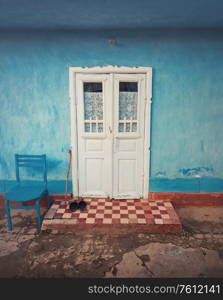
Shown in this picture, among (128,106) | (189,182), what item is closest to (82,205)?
(128,106)

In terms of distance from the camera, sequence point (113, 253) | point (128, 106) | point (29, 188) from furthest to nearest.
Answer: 1. point (128, 106)
2. point (29, 188)
3. point (113, 253)

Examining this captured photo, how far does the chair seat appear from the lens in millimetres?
3567

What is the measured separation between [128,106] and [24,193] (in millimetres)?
2394

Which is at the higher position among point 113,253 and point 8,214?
point 8,214

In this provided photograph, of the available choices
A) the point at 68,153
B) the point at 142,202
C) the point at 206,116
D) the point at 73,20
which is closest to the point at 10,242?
the point at 68,153

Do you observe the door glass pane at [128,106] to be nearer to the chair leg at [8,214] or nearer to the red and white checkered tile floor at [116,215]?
the red and white checkered tile floor at [116,215]

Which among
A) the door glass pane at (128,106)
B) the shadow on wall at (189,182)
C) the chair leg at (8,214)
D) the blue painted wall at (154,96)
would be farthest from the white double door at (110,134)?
the chair leg at (8,214)

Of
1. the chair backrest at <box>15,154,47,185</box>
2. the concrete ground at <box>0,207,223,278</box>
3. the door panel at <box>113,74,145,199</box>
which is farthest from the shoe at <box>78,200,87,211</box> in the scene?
the chair backrest at <box>15,154,47,185</box>

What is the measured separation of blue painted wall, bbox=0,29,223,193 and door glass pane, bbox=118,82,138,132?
1.17 feet

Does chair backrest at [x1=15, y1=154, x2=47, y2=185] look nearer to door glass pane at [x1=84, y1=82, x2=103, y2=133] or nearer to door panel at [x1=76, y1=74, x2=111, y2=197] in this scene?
door panel at [x1=76, y1=74, x2=111, y2=197]

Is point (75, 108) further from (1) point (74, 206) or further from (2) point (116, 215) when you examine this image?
(2) point (116, 215)

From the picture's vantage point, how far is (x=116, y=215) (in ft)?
12.6

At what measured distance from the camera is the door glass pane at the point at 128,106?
4008 millimetres

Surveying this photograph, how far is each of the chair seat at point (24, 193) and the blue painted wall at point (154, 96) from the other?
1.74ft
